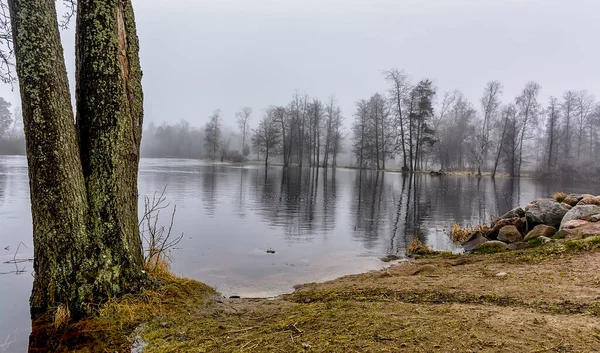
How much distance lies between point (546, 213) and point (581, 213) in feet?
2.92

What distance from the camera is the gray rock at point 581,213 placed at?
885 centimetres

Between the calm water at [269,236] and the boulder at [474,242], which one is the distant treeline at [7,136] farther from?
the boulder at [474,242]

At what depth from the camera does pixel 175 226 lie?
1072 centimetres

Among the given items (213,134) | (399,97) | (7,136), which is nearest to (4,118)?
(7,136)

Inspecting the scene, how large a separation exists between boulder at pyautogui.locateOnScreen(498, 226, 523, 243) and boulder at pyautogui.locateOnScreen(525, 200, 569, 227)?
0.70 metres

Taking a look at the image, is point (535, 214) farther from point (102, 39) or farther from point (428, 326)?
point (102, 39)

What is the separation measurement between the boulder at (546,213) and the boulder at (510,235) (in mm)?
703

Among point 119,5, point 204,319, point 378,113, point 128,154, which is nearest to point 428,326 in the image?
point 204,319

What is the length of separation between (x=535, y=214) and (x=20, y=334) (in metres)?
11.2

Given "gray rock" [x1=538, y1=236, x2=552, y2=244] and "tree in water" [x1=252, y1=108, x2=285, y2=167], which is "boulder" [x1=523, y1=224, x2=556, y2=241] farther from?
"tree in water" [x1=252, y1=108, x2=285, y2=167]

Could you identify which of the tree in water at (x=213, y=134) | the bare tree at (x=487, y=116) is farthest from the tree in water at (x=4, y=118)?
the bare tree at (x=487, y=116)

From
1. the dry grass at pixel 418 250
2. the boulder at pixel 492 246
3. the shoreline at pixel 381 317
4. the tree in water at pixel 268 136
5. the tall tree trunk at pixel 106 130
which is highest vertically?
the tree in water at pixel 268 136

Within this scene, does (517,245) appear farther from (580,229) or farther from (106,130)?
(106,130)

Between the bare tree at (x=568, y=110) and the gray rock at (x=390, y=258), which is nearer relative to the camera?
the gray rock at (x=390, y=258)
